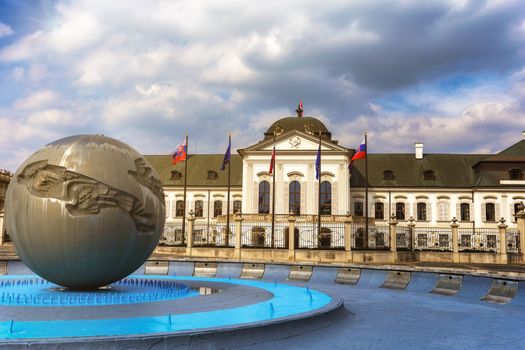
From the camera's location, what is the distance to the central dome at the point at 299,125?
1986 inches

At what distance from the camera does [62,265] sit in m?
9.52

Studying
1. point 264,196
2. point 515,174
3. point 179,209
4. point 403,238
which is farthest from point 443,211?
point 179,209

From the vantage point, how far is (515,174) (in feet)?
157

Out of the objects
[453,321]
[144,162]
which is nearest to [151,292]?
[144,162]

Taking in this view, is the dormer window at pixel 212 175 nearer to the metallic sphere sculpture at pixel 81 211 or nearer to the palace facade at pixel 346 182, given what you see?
the palace facade at pixel 346 182

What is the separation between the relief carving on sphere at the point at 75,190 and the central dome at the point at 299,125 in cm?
4071

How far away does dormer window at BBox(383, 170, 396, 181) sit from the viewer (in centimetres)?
5002

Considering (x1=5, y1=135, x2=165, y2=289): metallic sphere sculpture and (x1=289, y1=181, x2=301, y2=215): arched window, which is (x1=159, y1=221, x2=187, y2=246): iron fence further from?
(x1=5, y1=135, x2=165, y2=289): metallic sphere sculpture

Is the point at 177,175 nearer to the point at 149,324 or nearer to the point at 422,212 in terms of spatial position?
the point at 422,212

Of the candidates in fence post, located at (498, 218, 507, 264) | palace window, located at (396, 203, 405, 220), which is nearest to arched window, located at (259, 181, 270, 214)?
palace window, located at (396, 203, 405, 220)

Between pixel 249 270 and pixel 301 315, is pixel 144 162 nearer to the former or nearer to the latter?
pixel 301 315

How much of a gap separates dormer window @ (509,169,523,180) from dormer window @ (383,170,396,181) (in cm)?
1078

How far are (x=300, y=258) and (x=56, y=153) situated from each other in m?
18.2

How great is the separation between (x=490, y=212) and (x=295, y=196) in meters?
18.8
